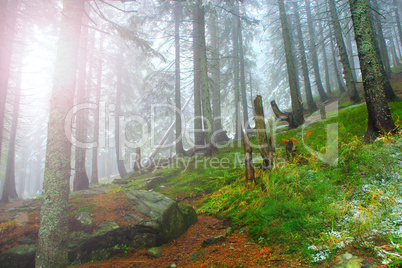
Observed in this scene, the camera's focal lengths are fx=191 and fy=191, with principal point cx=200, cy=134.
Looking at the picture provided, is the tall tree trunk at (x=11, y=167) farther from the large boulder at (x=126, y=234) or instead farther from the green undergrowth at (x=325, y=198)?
the green undergrowth at (x=325, y=198)

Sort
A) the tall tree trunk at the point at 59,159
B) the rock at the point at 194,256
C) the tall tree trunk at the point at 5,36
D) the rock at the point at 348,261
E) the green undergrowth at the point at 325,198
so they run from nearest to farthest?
the rock at the point at 348,261, the green undergrowth at the point at 325,198, the rock at the point at 194,256, the tall tree trunk at the point at 59,159, the tall tree trunk at the point at 5,36

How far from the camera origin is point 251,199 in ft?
16.2

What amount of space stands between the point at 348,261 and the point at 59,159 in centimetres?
495

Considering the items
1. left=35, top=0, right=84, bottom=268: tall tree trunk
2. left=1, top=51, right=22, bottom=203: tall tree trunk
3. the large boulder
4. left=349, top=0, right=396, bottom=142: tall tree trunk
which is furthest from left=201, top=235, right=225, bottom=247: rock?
left=1, top=51, right=22, bottom=203: tall tree trunk

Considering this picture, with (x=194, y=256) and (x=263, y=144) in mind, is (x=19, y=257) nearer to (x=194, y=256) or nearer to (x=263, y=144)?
(x=194, y=256)

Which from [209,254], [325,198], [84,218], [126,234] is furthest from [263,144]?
[84,218]

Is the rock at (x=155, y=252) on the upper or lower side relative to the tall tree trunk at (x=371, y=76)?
lower

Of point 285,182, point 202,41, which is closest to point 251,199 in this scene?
point 285,182

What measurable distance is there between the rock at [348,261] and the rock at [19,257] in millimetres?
5373

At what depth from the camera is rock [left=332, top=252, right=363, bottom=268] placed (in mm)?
2137

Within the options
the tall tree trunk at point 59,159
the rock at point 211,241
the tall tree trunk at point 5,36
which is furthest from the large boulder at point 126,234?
the tall tree trunk at point 5,36

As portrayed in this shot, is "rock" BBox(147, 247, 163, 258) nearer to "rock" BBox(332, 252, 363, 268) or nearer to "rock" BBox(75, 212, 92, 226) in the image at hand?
"rock" BBox(75, 212, 92, 226)

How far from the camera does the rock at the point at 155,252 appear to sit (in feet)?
→ 12.7

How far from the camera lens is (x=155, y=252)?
3.92 metres
